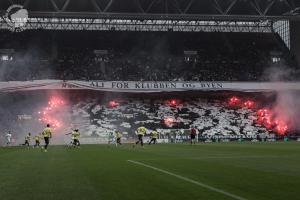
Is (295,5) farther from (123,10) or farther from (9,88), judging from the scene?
(9,88)

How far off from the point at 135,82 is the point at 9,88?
13.7 meters

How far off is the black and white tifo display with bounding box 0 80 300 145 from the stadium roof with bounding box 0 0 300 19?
781 centimetres

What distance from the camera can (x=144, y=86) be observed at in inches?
2143

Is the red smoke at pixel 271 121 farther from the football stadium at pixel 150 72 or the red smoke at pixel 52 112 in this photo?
the red smoke at pixel 52 112

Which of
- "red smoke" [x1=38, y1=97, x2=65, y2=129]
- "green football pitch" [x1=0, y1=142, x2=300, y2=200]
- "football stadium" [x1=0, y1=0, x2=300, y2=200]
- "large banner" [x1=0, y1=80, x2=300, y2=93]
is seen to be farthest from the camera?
"red smoke" [x1=38, y1=97, x2=65, y2=129]

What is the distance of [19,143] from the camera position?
50844 millimetres

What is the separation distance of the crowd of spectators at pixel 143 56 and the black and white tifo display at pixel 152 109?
7.34ft

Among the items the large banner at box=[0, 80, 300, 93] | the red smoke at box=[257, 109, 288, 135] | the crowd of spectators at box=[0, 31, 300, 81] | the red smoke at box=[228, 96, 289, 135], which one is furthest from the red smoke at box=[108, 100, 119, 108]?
the red smoke at box=[257, 109, 288, 135]

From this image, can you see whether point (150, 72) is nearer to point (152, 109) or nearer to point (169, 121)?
point (152, 109)

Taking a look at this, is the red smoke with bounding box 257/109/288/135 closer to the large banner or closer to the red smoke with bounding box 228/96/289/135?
the red smoke with bounding box 228/96/289/135

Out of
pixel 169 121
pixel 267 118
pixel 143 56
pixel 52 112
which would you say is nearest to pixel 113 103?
pixel 169 121

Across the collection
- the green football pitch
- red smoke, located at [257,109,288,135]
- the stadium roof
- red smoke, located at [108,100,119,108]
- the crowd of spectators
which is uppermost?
the stadium roof

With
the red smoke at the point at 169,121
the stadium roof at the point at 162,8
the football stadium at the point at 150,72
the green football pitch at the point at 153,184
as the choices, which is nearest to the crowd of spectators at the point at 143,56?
the football stadium at the point at 150,72

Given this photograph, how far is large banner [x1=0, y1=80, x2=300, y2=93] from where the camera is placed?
5094 cm
